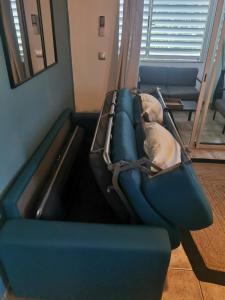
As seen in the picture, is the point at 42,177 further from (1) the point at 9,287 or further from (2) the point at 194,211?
(2) the point at 194,211

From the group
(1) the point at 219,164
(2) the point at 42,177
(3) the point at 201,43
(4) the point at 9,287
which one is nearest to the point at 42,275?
(4) the point at 9,287

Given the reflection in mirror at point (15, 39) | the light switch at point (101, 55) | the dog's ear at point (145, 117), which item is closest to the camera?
the reflection in mirror at point (15, 39)

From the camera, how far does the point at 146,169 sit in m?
1.00

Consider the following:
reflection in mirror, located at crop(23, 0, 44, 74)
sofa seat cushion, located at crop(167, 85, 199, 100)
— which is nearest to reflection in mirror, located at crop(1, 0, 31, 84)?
reflection in mirror, located at crop(23, 0, 44, 74)

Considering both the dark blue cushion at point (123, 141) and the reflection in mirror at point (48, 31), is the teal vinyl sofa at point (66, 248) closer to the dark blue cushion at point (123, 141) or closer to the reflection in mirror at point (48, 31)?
the dark blue cushion at point (123, 141)

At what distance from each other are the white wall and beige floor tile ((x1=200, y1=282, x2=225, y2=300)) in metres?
2.15

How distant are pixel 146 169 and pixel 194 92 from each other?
310cm

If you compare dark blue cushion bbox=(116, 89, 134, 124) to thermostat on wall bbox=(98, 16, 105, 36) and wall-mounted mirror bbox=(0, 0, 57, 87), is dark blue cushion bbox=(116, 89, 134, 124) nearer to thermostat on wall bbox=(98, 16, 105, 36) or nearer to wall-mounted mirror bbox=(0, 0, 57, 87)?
wall-mounted mirror bbox=(0, 0, 57, 87)

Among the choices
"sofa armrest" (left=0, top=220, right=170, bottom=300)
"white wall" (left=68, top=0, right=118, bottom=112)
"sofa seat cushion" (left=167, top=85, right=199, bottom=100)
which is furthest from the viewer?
"sofa seat cushion" (left=167, top=85, right=199, bottom=100)

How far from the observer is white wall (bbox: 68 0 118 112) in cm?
226

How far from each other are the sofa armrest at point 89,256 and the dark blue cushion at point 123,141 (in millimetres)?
333

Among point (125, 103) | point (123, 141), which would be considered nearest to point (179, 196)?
point (123, 141)

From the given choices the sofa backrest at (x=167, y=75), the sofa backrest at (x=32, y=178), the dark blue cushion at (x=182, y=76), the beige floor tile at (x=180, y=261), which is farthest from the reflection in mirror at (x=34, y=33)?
the dark blue cushion at (x=182, y=76)

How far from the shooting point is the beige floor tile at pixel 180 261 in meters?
1.50
